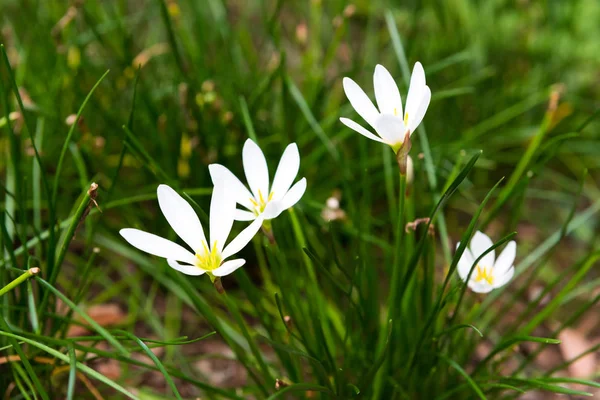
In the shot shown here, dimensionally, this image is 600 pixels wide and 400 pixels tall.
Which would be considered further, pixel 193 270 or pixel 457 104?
pixel 457 104

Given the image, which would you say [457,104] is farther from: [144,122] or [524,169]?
[144,122]

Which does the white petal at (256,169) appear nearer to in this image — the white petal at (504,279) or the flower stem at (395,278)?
the flower stem at (395,278)

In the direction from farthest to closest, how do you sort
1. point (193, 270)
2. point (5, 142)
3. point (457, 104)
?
point (457, 104), point (5, 142), point (193, 270)

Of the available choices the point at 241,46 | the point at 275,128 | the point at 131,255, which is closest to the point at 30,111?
the point at 131,255

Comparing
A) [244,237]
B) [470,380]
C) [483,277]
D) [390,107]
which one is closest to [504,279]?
[483,277]

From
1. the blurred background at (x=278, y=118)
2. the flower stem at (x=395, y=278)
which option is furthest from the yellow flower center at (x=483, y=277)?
the blurred background at (x=278, y=118)

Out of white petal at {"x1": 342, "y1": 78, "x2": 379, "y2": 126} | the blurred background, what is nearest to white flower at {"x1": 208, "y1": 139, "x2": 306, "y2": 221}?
white petal at {"x1": 342, "y1": 78, "x2": 379, "y2": 126}
